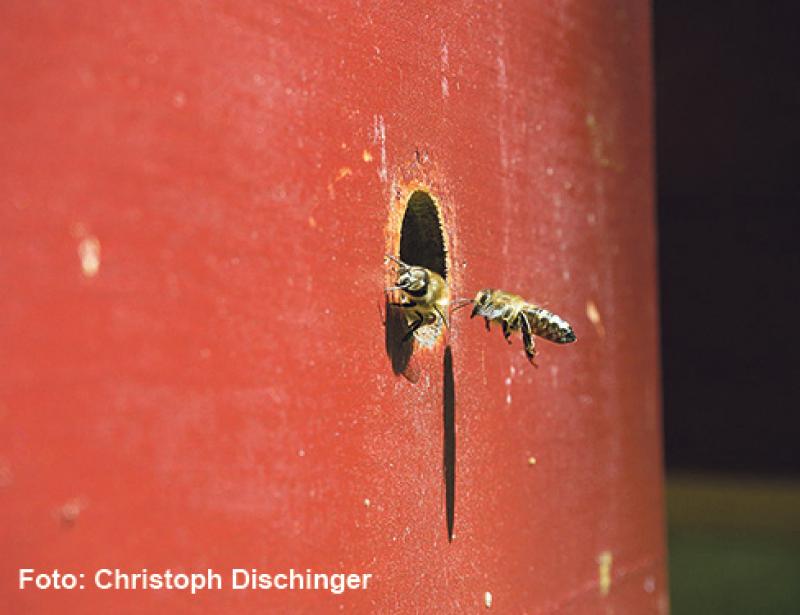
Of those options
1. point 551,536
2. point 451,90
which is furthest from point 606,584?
point 451,90

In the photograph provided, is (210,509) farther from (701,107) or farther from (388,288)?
(701,107)

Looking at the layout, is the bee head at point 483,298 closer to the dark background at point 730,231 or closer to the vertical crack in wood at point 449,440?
the vertical crack in wood at point 449,440

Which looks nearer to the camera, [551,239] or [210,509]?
[210,509]

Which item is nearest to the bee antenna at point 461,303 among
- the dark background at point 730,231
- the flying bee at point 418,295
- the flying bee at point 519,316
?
the flying bee at point 519,316

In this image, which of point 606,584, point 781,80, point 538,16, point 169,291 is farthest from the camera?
point 781,80

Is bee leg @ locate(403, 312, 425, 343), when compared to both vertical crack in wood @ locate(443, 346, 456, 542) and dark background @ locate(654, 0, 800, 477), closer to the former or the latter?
vertical crack in wood @ locate(443, 346, 456, 542)

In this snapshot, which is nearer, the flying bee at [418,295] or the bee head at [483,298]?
the flying bee at [418,295]
